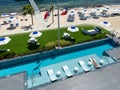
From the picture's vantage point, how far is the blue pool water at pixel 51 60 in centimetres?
2484

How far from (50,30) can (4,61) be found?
12305mm

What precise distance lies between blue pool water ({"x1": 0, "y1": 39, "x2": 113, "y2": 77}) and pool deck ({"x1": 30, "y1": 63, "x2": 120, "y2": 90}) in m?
6.06

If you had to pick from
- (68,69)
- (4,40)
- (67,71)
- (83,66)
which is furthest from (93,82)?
(4,40)

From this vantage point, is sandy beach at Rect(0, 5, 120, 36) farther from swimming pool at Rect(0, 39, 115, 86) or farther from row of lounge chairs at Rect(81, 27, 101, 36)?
swimming pool at Rect(0, 39, 115, 86)

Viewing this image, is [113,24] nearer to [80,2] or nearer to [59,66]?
[59,66]

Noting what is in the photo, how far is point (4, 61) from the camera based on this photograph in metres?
25.2

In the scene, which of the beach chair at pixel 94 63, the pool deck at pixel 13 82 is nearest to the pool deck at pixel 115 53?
the beach chair at pixel 94 63

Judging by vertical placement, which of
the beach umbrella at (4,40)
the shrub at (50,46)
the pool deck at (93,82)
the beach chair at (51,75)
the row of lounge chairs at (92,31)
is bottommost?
the beach chair at (51,75)

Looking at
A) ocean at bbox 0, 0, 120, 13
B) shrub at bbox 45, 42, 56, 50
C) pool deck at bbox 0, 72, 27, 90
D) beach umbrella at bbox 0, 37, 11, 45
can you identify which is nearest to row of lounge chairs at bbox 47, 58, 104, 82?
pool deck at bbox 0, 72, 27, 90

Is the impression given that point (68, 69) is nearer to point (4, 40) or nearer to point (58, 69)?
point (58, 69)

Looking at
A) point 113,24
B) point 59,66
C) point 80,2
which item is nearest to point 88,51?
point 59,66

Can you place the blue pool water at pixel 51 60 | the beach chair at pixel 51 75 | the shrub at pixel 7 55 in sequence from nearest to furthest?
the beach chair at pixel 51 75 → the blue pool water at pixel 51 60 → the shrub at pixel 7 55

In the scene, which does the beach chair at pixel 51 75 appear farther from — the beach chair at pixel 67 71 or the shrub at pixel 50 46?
the shrub at pixel 50 46

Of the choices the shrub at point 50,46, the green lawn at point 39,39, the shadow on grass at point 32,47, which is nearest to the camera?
the shrub at point 50,46
